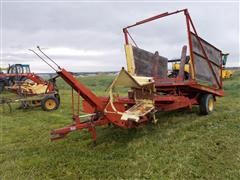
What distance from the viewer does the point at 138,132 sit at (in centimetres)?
613

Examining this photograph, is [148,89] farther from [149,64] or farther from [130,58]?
[149,64]

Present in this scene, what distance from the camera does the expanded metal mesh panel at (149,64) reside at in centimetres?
751

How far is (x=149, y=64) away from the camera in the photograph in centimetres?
800

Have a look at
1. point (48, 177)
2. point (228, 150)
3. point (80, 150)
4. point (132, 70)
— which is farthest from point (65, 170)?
point (132, 70)

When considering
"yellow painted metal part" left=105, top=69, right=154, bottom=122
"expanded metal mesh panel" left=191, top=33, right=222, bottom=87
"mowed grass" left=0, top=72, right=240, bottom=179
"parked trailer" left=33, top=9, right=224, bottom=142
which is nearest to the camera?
"mowed grass" left=0, top=72, right=240, bottom=179

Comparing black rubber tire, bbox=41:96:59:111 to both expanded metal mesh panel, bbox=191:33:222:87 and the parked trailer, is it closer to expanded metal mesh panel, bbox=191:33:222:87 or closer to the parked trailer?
the parked trailer

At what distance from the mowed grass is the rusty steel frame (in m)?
0.37

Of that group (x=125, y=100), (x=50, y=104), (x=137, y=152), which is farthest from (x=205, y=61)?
(x=50, y=104)

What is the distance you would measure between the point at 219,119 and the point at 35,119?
17.9ft

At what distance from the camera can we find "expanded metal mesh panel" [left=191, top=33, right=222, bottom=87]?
22.4 feet

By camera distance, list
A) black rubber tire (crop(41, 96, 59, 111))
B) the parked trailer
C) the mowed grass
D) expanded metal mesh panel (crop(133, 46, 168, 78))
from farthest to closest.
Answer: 1. black rubber tire (crop(41, 96, 59, 111))
2. expanded metal mesh panel (crop(133, 46, 168, 78))
3. the parked trailer
4. the mowed grass

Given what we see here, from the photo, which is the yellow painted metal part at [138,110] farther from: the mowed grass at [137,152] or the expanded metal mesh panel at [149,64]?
the expanded metal mesh panel at [149,64]

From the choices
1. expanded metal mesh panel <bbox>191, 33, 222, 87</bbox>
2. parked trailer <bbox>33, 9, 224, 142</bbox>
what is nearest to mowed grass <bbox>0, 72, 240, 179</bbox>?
parked trailer <bbox>33, 9, 224, 142</bbox>

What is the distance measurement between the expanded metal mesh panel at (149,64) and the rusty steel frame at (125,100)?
1.73ft
